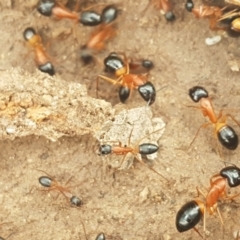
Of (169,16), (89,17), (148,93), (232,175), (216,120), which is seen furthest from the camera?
(89,17)

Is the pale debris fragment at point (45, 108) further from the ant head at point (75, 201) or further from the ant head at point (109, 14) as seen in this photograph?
the ant head at point (109, 14)

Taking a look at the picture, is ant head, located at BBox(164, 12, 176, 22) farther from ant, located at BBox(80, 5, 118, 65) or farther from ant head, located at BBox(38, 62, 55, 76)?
ant head, located at BBox(38, 62, 55, 76)

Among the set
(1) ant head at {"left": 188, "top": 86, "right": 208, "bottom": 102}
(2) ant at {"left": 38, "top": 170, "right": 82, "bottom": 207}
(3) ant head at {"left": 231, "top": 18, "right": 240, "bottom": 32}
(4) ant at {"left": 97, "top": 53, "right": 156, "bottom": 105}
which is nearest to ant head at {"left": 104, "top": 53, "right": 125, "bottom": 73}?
(4) ant at {"left": 97, "top": 53, "right": 156, "bottom": 105}

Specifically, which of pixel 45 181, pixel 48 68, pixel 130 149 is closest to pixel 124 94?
pixel 130 149

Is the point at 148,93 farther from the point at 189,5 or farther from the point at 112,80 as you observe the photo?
the point at 189,5

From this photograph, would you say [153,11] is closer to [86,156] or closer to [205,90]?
[205,90]

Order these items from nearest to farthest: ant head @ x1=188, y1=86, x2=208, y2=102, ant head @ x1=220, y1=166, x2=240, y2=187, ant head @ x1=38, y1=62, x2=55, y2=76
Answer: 1. ant head @ x1=220, y1=166, x2=240, y2=187
2. ant head @ x1=188, y1=86, x2=208, y2=102
3. ant head @ x1=38, y1=62, x2=55, y2=76

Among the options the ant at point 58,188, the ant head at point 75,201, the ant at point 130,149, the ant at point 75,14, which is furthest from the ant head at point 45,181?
the ant at point 75,14
